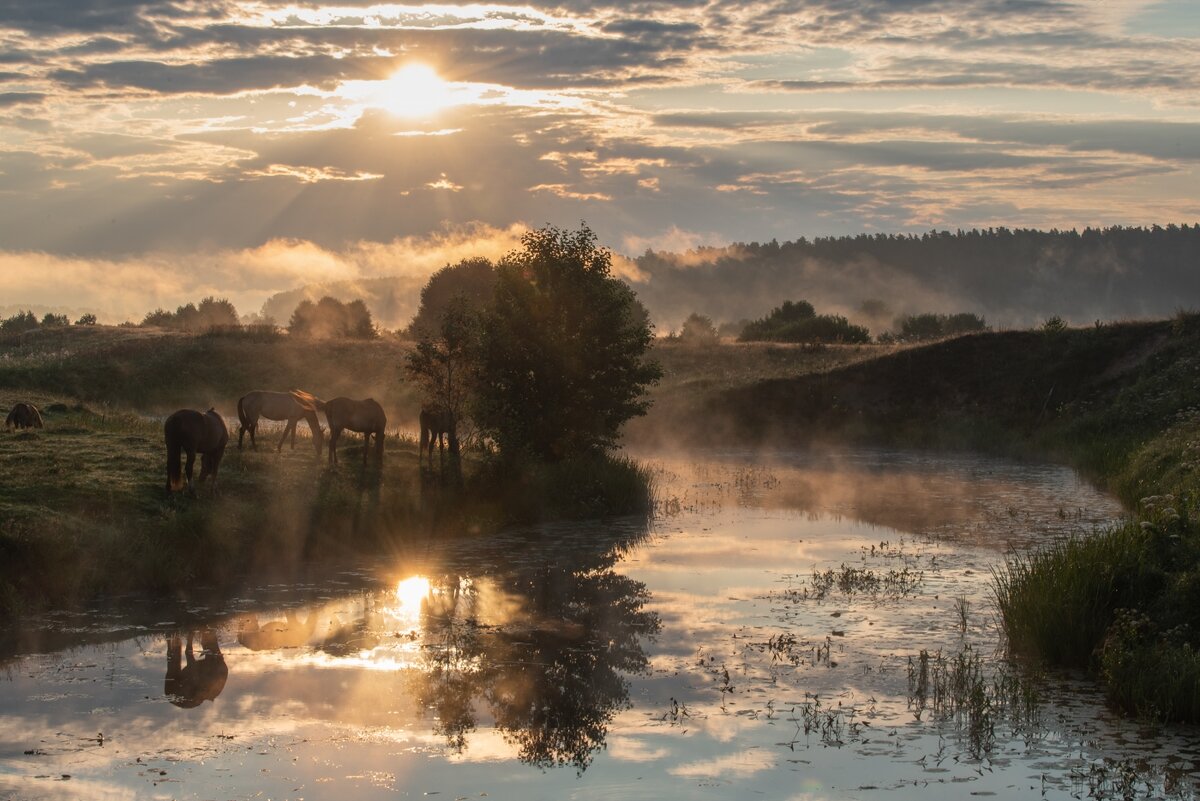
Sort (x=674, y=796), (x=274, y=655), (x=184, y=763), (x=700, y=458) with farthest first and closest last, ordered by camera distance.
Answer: (x=700, y=458)
(x=274, y=655)
(x=184, y=763)
(x=674, y=796)

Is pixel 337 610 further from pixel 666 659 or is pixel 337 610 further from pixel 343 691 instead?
pixel 666 659

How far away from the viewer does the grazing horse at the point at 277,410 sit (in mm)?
32062

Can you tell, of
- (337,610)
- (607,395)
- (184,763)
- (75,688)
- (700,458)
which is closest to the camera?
(184,763)

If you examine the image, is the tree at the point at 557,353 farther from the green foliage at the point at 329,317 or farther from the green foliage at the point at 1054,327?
the green foliage at the point at 329,317

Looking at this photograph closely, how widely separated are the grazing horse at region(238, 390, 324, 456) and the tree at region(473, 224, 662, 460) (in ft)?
17.2

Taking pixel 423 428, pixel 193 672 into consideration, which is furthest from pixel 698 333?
pixel 193 672

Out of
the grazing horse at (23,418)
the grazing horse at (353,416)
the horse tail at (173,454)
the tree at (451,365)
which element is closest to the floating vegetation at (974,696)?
the horse tail at (173,454)

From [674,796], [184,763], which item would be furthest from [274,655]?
[674,796]

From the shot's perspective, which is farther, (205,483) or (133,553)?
(205,483)

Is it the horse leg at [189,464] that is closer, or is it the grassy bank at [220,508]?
the grassy bank at [220,508]

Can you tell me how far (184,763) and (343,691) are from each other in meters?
2.90

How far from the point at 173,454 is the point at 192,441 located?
0.46m

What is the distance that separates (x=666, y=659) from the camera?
669 inches

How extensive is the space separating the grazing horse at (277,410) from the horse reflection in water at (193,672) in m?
14.1
